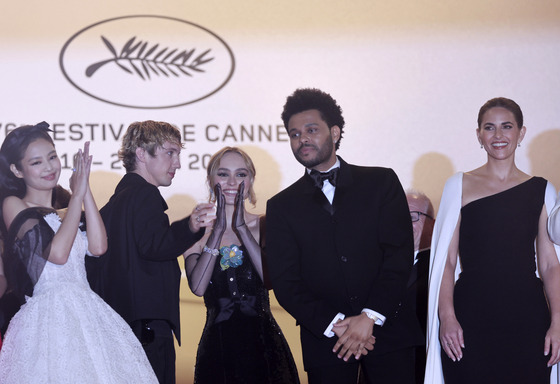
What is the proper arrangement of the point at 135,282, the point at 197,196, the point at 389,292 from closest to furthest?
the point at 389,292
the point at 135,282
the point at 197,196

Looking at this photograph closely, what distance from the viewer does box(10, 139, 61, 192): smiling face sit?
3.52 meters

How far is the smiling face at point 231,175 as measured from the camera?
13.3 feet

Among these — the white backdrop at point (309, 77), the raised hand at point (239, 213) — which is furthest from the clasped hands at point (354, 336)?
the white backdrop at point (309, 77)

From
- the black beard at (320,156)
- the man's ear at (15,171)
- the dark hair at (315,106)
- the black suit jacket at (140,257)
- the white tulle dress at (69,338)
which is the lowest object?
the white tulle dress at (69,338)

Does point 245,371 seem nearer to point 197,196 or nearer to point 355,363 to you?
point 355,363

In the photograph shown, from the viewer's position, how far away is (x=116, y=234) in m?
3.75

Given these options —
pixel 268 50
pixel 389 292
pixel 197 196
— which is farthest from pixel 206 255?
pixel 268 50

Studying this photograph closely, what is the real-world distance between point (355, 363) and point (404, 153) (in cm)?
231

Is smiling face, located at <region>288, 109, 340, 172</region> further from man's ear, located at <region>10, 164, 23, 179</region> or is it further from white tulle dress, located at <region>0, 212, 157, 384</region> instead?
man's ear, located at <region>10, 164, 23, 179</region>

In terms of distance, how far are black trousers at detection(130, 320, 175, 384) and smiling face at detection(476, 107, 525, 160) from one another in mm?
1716

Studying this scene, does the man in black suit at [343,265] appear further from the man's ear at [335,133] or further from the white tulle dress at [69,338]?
the white tulle dress at [69,338]

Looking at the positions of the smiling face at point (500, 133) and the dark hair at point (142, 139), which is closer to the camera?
the smiling face at point (500, 133)

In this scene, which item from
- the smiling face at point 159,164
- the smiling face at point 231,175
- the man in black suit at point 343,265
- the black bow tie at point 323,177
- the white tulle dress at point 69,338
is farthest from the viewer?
the smiling face at point 231,175

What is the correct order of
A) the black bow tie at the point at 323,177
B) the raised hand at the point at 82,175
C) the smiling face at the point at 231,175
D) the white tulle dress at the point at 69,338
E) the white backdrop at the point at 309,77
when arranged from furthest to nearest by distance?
the white backdrop at the point at 309,77, the smiling face at the point at 231,175, the black bow tie at the point at 323,177, the raised hand at the point at 82,175, the white tulle dress at the point at 69,338
